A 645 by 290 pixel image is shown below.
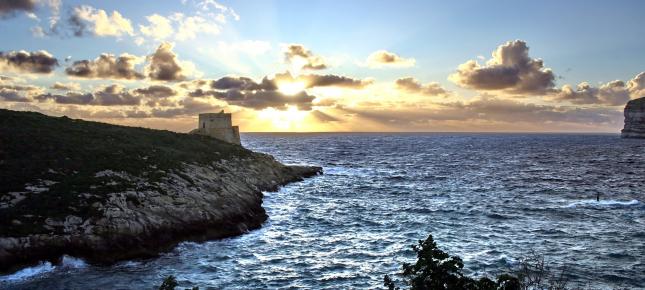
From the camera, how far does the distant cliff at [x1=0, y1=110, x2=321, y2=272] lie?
30.2 m

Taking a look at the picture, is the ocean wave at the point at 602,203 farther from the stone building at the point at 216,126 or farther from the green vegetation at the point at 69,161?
the stone building at the point at 216,126

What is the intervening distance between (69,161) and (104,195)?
8735 millimetres

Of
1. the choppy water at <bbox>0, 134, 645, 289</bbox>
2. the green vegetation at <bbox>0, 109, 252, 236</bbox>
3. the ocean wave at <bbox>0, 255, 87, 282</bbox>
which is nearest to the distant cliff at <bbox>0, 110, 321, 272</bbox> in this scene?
the green vegetation at <bbox>0, 109, 252, 236</bbox>

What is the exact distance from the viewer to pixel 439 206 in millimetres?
54281

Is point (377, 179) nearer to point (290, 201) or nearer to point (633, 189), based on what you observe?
point (290, 201)

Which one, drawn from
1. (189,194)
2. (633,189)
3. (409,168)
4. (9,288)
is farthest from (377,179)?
(9,288)

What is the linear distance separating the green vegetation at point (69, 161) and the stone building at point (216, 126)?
20.5m

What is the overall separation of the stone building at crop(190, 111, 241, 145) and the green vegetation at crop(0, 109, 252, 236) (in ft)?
67.3

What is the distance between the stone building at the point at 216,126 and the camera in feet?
288

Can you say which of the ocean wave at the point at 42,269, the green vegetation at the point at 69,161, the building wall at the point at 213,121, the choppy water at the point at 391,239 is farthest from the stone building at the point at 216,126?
the ocean wave at the point at 42,269

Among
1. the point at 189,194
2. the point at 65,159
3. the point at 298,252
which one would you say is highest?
the point at 65,159

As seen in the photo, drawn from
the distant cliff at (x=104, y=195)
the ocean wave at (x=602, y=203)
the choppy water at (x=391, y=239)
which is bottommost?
A: the choppy water at (x=391, y=239)

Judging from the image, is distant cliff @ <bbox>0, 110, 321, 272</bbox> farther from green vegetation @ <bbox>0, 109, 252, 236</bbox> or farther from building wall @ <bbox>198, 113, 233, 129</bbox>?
building wall @ <bbox>198, 113, 233, 129</bbox>

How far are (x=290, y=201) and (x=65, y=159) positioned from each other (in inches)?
1007
